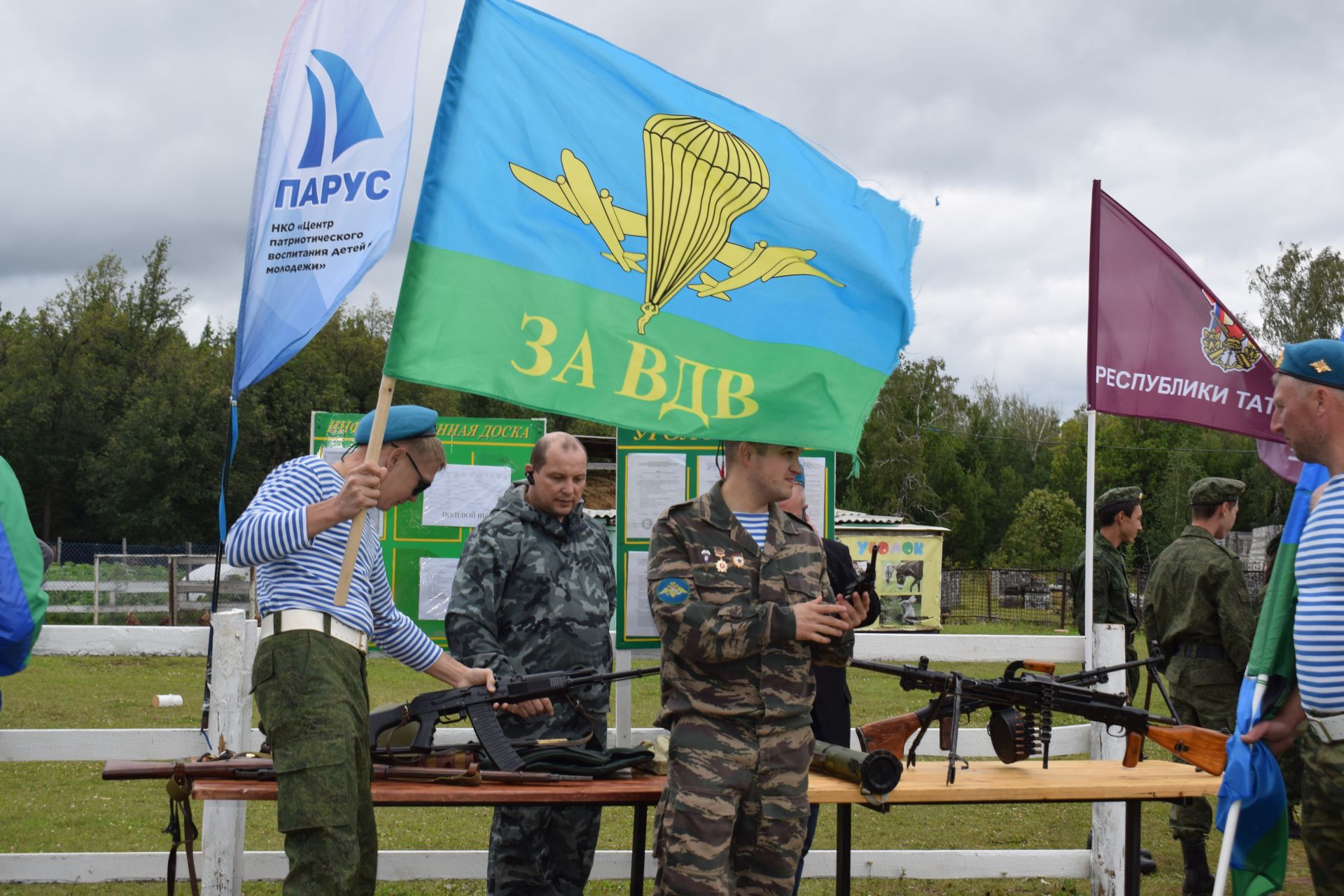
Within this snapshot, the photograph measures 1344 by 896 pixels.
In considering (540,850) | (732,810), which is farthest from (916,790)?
(540,850)

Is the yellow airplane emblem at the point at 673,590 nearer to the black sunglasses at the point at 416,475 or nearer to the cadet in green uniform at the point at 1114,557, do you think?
the black sunglasses at the point at 416,475

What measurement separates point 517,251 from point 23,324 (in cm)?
7111

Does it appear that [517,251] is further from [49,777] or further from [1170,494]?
[1170,494]

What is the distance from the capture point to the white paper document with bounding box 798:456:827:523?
700 centimetres

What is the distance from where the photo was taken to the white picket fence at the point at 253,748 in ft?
18.6

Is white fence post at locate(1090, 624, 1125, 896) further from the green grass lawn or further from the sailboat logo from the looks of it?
the sailboat logo

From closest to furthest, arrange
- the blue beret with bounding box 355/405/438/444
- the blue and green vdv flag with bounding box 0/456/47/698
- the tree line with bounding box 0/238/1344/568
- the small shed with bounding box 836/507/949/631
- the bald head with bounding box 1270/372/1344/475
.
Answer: the bald head with bounding box 1270/372/1344/475 < the blue beret with bounding box 355/405/438/444 < the blue and green vdv flag with bounding box 0/456/47/698 < the small shed with bounding box 836/507/949/631 < the tree line with bounding box 0/238/1344/568

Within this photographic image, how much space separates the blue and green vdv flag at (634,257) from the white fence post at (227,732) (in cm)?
270

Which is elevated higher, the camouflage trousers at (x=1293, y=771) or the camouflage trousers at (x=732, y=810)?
the camouflage trousers at (x=732, y=810)

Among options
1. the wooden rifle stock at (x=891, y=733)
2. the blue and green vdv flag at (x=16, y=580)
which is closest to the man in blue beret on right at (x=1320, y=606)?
the wooden rifle stock at (x=891, y=733)

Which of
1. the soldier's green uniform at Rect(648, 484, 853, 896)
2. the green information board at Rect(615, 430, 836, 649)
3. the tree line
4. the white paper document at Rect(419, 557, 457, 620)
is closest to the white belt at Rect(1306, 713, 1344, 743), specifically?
the soldier's green uniform at Rect(648, 484, 853, 896)

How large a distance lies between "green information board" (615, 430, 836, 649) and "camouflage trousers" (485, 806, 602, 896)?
1.77 m

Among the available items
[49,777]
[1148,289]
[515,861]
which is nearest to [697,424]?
[515,861]

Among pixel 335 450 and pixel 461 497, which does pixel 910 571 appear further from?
pixel 335 450
